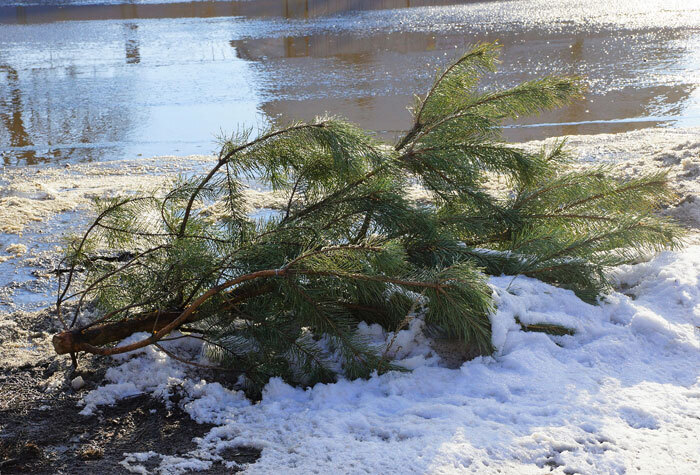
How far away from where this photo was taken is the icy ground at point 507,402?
1.98 metres

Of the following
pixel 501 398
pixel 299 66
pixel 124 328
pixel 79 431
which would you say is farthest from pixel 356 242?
pixel 299 66

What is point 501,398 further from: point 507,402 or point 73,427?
point 73,427

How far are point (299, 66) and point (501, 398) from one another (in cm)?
936

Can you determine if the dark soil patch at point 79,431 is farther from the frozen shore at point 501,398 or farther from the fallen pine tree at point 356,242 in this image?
the fallen pine tree at point 356,242

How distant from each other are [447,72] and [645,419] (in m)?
1.79

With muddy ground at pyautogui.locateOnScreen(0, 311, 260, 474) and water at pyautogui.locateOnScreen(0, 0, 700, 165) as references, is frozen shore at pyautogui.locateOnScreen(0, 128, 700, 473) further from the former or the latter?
water at pyautogui.locateOnScreen(0, 0, 700, 165)

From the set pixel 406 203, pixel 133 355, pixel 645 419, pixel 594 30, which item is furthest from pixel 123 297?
pixel 594 30

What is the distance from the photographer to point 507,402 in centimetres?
226

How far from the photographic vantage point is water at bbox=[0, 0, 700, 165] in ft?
25.6

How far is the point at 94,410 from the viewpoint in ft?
8.08

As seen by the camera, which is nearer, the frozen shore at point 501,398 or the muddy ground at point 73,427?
the frozen shore at point 501,398

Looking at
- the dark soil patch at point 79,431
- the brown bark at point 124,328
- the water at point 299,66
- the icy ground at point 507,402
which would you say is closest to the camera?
the icy ground at point 507,402

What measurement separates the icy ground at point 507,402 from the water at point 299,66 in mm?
2326

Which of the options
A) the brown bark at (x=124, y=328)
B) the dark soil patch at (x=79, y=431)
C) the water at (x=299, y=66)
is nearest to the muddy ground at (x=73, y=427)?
the dark soil patch at (x=79, y=431)
